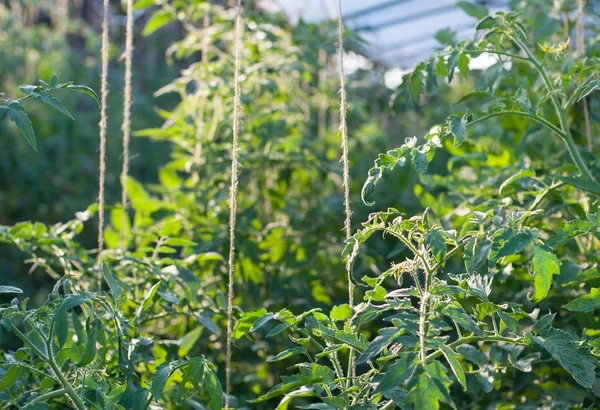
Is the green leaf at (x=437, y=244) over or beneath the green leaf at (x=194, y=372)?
over

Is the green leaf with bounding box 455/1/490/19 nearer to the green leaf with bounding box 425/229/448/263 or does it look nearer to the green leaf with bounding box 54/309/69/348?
the green leaf with bounding box 425/229/448/263

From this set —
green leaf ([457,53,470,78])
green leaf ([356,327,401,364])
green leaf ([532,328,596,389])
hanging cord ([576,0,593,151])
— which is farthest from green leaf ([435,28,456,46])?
green leaf ([356,327,401,364])

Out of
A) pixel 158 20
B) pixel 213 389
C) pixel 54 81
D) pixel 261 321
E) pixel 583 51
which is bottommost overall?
pixel 213 389

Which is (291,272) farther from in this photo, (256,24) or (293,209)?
(256,24)

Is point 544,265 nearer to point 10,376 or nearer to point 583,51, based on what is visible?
point 10,376

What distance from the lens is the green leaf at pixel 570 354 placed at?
1114 mm

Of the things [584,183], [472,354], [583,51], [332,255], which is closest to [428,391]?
[472,354]

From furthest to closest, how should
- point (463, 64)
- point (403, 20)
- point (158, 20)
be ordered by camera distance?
point (403, 20)
point (158, 20)
point (463, 64)

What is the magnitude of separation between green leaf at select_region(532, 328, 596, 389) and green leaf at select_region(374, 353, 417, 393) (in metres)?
0.27

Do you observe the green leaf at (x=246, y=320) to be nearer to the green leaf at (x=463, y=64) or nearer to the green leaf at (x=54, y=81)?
the green leaf at (x=54, y=81)

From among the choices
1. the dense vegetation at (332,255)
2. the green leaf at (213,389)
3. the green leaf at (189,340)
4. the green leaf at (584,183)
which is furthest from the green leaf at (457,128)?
the green leaf at (189,340)

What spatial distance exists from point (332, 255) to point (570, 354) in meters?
1.41

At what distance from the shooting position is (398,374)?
98cm

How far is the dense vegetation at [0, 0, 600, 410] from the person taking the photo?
1.15m
